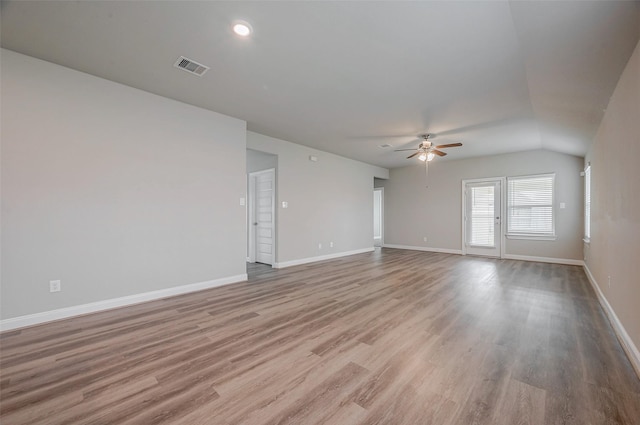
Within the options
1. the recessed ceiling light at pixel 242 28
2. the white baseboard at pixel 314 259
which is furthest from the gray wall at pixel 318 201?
the recessed ceiling light at pixel 242 28

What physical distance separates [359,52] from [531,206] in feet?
21.4

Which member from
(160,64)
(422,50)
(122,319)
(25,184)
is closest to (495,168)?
(422,50)

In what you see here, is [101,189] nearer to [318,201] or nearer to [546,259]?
[318,201]

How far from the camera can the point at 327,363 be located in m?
2.12

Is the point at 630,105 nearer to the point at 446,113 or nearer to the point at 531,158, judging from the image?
the point at 446,113

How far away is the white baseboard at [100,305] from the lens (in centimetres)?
277

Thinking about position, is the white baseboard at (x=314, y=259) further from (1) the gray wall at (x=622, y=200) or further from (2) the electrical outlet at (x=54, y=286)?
(1) the gray wall at (x=622, y=200)

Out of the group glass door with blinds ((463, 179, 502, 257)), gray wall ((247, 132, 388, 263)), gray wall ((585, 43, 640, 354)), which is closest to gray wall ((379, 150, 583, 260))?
glass door with blinds ((463, 179, 502, 257))

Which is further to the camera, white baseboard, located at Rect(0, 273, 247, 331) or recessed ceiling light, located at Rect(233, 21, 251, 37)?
white baseboard, located at Rect(0, 273, 247, 331)

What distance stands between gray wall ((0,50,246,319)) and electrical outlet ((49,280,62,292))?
41 mm

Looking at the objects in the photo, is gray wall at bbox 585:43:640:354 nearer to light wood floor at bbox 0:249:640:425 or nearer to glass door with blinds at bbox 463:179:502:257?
light wood floor at bbox 0:249:640:425

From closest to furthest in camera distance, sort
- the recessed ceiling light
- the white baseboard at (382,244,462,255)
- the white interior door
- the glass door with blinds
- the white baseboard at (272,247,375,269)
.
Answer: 1. the recessed ceiling light
2. the white baseboard at (272,247,375,269)
3. the white interior door
4. the glass door with blinds
5. the white baseboard at (382,244,462,255)

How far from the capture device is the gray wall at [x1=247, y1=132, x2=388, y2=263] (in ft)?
19.4

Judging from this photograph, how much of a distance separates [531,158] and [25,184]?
9.35m
